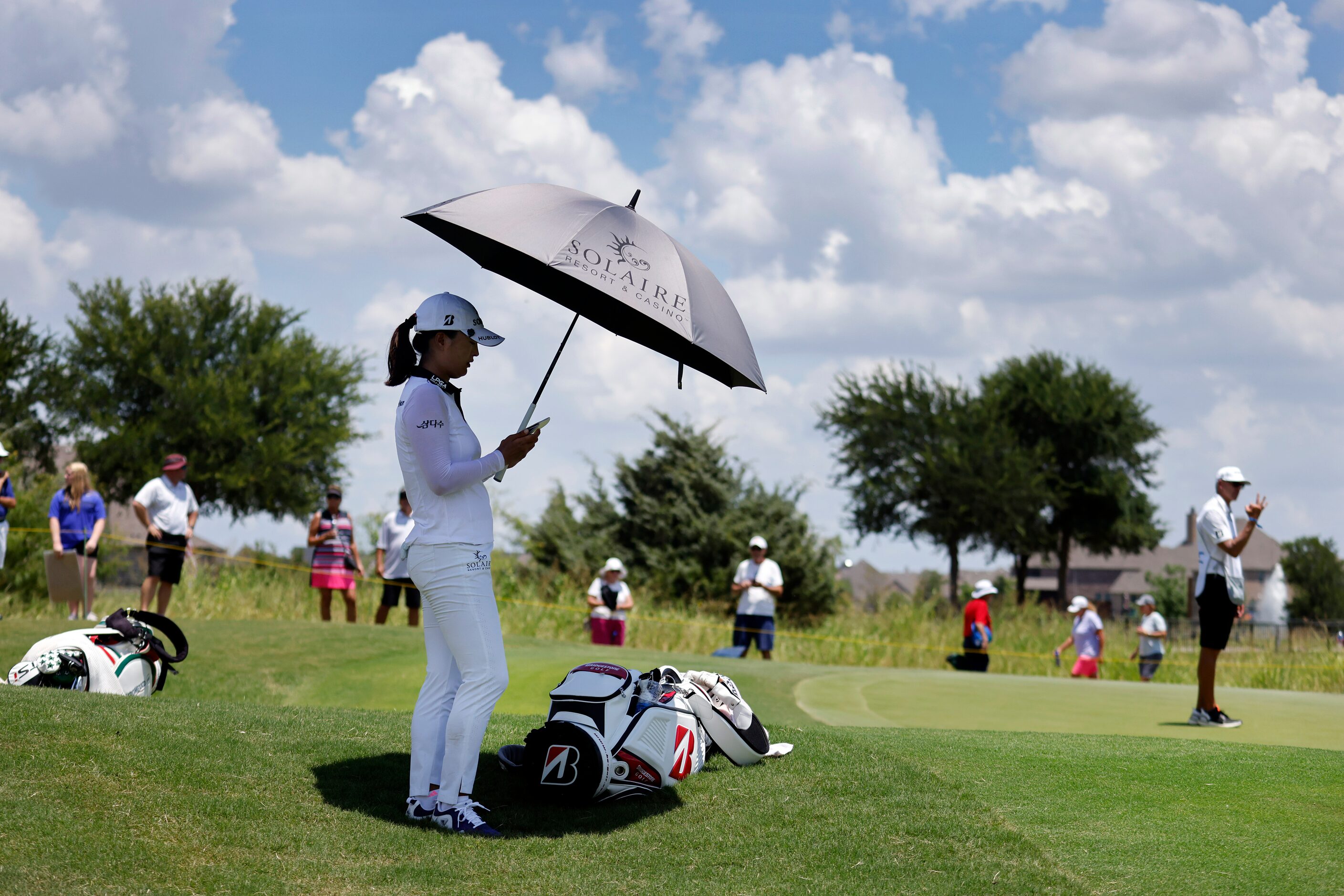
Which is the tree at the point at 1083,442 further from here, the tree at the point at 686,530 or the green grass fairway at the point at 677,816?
the green grass fairway at the point at 677,816

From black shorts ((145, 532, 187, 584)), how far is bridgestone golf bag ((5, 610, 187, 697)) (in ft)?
16.9

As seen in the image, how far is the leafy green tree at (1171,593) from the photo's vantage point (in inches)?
2643

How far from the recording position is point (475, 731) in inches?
202

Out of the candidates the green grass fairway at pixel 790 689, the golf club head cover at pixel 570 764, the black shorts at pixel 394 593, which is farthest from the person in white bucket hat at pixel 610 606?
the golf club head cover at pixel 570 764

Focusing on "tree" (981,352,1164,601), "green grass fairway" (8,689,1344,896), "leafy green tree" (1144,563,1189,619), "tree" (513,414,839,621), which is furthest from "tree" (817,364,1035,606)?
"green grass fairway" (8,689,1344,896)

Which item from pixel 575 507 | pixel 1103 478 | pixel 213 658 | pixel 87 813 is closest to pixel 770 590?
pixel 213 658

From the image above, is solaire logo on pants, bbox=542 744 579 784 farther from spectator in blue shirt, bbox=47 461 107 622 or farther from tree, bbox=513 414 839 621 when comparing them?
tree, bbox=513 414 839 621

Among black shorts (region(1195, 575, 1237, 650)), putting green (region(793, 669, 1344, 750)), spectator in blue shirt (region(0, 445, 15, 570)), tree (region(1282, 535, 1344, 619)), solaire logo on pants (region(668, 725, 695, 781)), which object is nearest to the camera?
solaire logo on pants (region(668, 725, 695, 781))

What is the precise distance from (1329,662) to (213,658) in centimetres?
1525

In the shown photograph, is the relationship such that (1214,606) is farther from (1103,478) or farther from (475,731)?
(1103,478)

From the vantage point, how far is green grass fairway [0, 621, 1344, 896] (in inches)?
182

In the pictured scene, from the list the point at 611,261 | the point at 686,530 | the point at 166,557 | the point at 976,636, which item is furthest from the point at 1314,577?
the point at 611,261

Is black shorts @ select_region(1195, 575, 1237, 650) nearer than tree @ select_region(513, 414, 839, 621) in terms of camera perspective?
Yes

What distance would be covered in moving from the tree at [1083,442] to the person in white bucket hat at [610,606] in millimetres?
28776
